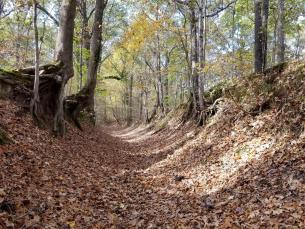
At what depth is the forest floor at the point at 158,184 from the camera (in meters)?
6.19

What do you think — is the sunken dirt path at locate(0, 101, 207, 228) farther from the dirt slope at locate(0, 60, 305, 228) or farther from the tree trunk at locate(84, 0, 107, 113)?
the tree trunk at locate(84, 0, 107, 113)

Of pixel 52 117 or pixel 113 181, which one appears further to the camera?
pixel 52 117

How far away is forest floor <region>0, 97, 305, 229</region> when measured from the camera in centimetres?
619

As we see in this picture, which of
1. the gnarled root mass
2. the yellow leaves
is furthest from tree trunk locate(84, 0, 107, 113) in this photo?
the gnarled root mass

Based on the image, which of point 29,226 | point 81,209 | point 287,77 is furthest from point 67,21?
point 29,226

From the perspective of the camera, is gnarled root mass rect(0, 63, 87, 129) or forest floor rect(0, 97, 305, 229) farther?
gnarled root mass rect(0, 63, 87, 129)

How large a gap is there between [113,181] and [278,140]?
4.63 m

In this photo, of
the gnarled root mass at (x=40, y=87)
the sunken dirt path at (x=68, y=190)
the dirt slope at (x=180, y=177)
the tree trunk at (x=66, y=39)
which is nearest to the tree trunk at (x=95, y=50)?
the tree trunk at (x=66, y=39)

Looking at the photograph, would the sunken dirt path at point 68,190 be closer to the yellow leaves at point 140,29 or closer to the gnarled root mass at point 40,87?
the gnarled root mass at point 40,87

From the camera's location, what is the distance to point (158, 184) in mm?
9664

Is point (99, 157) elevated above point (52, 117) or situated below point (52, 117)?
below

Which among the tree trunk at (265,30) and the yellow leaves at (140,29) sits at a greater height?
the yellow leaves at (140,29)

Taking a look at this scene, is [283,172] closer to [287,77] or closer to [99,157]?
[287,77]

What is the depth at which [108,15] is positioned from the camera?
113ft
